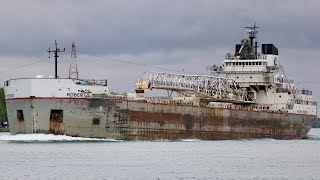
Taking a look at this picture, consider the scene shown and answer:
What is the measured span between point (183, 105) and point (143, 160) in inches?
1020

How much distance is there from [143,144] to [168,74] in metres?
12.7

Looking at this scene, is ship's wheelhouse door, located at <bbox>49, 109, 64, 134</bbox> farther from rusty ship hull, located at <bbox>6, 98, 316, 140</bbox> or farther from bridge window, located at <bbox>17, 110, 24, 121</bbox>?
bridge window, located at <bbox>17, 110, 24, 121</bbox>

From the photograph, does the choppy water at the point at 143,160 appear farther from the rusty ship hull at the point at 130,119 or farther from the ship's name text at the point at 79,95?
the ship's name text at the point at 79,95

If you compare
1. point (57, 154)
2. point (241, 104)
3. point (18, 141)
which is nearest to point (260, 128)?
point (241, 104)

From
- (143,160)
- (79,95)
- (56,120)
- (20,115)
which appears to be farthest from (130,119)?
(143,160)

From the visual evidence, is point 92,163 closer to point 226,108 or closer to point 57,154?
point 57,154

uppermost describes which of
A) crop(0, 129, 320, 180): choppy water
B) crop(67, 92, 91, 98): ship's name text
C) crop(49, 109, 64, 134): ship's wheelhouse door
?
crop(67, 92, 91, 98): ship's name text

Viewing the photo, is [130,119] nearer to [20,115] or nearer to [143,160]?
[20,115]

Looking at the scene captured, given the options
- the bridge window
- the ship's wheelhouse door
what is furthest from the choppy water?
the bridge window

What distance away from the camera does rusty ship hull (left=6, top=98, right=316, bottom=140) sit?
72.4 m

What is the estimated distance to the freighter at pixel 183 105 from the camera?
238ft

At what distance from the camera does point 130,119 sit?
2995 inches

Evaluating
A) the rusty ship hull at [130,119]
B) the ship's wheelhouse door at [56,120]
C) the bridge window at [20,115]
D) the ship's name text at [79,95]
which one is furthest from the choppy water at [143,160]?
the ship's name text at [79,95]

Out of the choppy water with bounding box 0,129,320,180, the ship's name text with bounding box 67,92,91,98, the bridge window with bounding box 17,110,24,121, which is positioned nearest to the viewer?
the choppy water with bounding box 0,129,320,180
